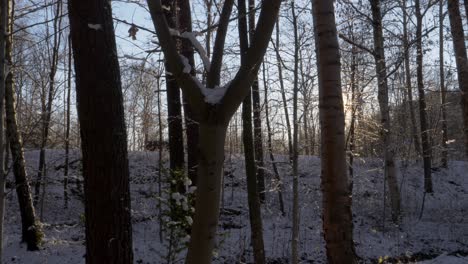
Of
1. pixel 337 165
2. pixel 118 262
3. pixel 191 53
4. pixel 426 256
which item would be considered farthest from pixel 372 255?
pixel 118 262

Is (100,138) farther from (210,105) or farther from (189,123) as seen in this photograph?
(189,123)

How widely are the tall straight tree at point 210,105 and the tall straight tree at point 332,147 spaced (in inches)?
73.6

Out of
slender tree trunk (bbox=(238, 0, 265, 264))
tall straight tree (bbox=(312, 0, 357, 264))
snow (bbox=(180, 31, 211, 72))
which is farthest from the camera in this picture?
slender tree trunk (bbox=(238, 0, 265, 264))

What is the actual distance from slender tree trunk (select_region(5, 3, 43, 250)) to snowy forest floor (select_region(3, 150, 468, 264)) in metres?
0.43

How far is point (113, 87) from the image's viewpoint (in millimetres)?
3590

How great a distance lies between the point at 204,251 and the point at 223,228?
442 inches

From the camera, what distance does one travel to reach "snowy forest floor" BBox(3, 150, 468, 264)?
11.0 metres

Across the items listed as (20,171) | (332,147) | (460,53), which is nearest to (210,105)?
(332,147)

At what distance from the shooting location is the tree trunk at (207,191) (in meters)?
2.03

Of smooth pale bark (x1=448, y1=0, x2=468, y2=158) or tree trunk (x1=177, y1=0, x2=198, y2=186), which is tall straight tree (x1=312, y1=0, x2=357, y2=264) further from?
tree trunk (x1=177, y1=0, x2=198, y2=186)

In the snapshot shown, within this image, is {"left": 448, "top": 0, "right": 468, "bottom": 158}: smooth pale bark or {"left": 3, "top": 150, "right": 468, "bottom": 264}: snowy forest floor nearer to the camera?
{"left": 448, "top": 0, "right": 468, "bottom": 158}: smooth pale bark

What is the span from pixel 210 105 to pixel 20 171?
920 centimetres

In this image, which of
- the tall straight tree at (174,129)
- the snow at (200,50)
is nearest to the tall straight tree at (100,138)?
the snow at (200,50)

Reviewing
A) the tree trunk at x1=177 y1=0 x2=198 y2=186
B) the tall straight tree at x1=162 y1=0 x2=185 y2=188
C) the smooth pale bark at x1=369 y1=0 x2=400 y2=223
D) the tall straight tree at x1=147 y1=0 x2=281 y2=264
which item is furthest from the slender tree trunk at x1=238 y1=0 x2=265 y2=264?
the tall straight tree at x1=147 y1=0 x2=281 y2=264
